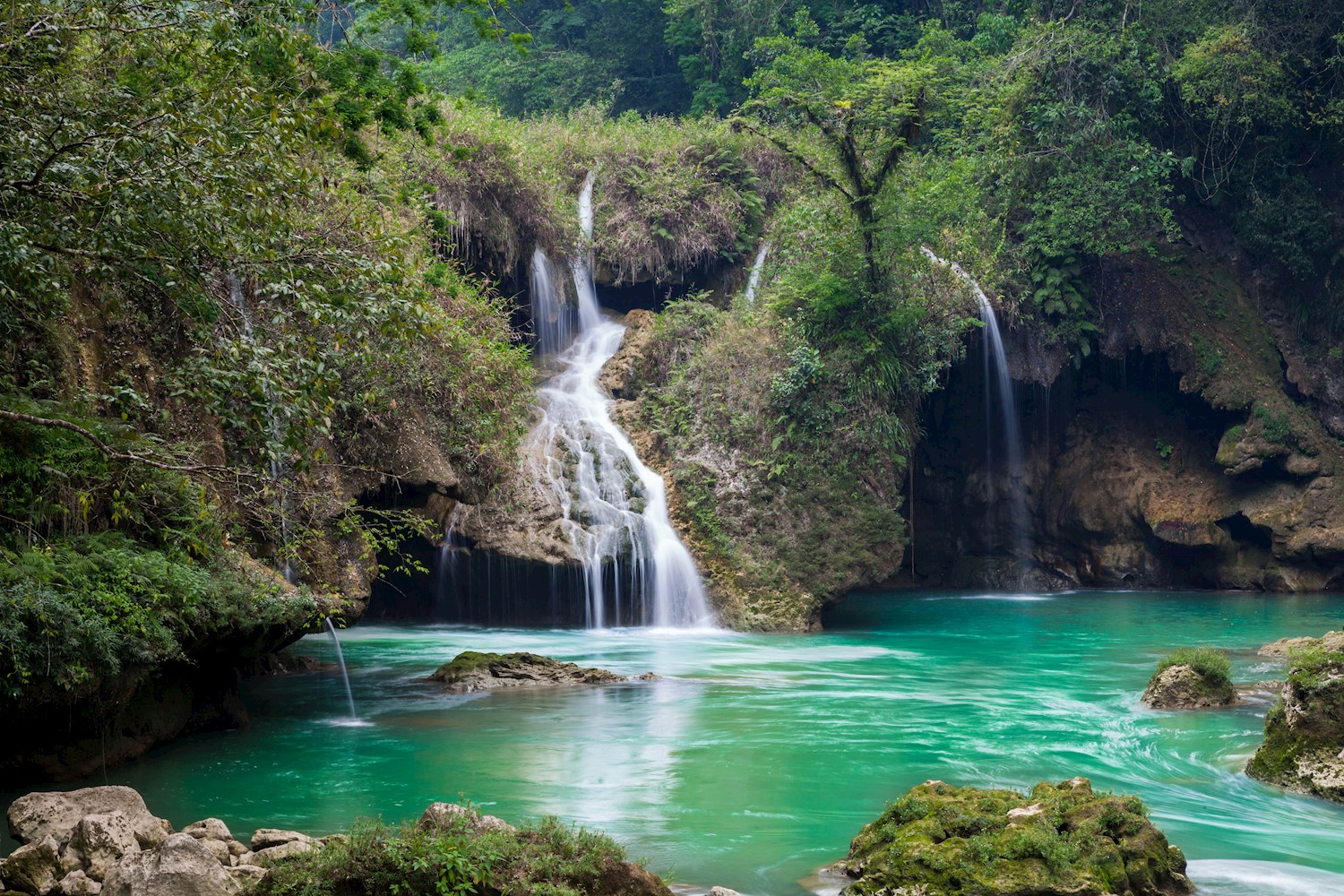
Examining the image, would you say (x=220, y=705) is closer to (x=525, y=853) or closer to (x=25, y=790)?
(x=25, y=790)

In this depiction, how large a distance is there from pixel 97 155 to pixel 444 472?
23.9ft

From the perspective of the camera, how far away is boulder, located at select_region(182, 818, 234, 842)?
23.5 ft

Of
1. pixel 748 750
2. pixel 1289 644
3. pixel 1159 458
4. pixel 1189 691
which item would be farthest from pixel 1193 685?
pixel 1159 458

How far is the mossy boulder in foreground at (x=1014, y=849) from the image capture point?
6703 millimetres

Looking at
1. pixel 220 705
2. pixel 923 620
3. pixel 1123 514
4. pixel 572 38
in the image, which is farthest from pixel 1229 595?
pixel 572 38

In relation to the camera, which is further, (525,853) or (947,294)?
(947,294)

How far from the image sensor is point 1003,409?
2675 centimetres

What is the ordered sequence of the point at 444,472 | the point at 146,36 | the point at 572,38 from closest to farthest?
1. the point at 146,36
2. the point at 444,472
3. the point at 572,38

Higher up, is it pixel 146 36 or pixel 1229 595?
pixel 146 36

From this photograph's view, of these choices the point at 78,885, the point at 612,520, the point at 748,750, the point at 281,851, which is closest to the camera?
the point at 78,885

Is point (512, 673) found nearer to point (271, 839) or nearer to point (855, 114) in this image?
point (271, 839)

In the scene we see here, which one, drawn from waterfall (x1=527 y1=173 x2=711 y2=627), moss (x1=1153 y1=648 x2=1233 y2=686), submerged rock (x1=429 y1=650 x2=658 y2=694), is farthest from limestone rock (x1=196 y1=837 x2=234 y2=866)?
waterfall (x1=527 y1=173 x2=711 y2=627)

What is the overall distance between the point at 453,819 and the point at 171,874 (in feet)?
4.71

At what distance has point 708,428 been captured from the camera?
22.4 metres
